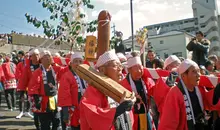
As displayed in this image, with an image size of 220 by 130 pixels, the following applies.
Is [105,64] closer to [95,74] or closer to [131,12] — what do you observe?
[95,74]

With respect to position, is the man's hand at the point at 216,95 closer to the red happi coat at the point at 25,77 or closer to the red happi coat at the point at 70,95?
the red happi coat at the point at 70,95

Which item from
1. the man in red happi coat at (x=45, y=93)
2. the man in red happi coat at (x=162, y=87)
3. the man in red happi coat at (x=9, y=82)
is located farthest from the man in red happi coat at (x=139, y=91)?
the man in red happi coat at (x=9, y=82)

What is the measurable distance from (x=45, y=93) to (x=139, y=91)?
2324 millimetres

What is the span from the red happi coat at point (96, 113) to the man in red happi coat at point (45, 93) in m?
3.22

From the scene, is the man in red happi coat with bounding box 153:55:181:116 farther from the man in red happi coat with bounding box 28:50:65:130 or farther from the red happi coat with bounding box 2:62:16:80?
the red happi coat with bounding box 2:62:16:80

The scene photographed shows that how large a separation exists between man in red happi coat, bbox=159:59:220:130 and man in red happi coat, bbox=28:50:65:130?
10.1ft

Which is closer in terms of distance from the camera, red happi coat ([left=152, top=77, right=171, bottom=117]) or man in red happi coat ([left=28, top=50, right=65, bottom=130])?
red happi coat ([left=152, top=77, right=171, bottom=117])

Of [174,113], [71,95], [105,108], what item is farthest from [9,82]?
[105,108]

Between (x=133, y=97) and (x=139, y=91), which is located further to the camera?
(x=139, y=91)

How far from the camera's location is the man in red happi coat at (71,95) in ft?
16.8

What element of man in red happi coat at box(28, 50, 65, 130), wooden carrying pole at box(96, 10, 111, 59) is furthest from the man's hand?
man in red happi coat at box(28, 50, 65, 130)

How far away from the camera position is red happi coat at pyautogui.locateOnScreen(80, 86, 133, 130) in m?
2.46

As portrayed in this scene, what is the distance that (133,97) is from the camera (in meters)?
2.47

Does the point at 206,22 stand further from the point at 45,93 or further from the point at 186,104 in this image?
the point at 186,104
